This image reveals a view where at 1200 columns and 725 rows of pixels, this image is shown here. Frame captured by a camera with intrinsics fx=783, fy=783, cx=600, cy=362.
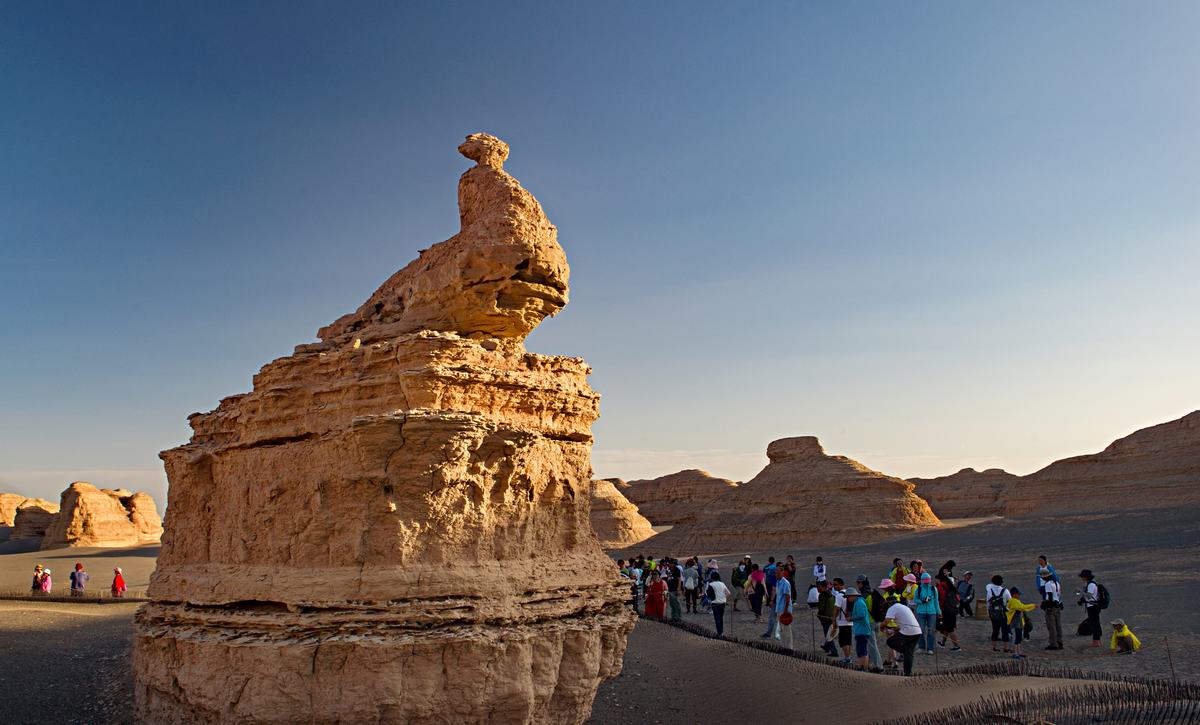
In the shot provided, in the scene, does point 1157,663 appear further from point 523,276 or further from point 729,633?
point 523,276

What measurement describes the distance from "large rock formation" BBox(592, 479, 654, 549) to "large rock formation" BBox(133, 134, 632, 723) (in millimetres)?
37216

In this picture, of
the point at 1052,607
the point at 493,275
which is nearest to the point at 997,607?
the point at 1052,607

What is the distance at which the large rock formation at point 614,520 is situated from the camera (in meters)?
45.8

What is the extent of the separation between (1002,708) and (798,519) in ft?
119

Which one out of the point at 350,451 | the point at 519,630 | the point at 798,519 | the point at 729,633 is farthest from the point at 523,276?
the point at 798,519

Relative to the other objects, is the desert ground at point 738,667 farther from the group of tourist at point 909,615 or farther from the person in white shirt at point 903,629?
the person in white shirt at point 903,629

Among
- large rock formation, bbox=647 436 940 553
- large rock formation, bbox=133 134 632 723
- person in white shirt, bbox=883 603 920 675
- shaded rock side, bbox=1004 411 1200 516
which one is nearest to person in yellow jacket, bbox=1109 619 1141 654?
person in white shirt, bbox=883 603 920 675

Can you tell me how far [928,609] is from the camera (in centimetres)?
1191

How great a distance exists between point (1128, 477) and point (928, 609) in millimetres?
39198

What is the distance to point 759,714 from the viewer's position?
30.9 feet

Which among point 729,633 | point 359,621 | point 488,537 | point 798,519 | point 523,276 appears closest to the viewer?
point 359,621

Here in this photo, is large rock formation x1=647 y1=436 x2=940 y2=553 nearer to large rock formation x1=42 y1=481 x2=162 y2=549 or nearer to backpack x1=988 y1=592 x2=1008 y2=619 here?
backpack x1=988 y1=592 x2=1008 y2=619

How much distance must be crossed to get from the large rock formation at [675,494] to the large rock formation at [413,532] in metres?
57.8

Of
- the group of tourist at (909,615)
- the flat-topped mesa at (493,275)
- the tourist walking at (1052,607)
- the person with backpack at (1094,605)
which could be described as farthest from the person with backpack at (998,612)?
the flat-topped mesa at (493,275)
